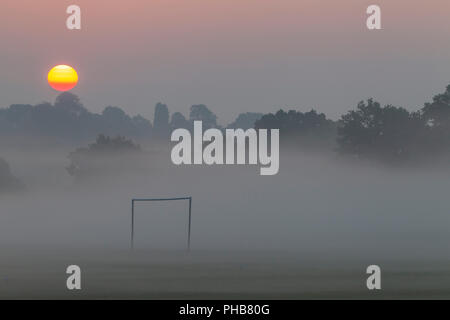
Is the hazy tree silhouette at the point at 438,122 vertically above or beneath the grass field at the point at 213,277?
above

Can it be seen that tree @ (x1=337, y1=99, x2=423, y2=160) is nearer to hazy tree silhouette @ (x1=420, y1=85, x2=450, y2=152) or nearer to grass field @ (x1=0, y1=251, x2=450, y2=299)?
hazy tree silhouette @ (x1=420, y1=85, x2=450, y2=152)

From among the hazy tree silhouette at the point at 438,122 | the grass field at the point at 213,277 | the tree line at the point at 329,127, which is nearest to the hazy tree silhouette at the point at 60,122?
the tree line at the point at 329,127

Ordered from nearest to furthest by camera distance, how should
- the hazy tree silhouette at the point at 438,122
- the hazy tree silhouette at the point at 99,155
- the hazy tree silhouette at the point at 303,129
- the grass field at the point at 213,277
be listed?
the grass field at the point at 213,277
the hazy tree silhouette at the point at 438,122
the hazy tree silhouette at the point at 303,129
the hazy tree silhouette at the point at 99,155

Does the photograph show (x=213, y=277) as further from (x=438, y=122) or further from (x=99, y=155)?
(x=99, y=155)

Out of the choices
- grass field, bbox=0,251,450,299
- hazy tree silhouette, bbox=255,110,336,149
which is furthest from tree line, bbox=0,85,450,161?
grass field, bbox=0,251,450,299

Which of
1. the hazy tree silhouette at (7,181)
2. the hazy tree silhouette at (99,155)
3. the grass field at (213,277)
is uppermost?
the hazy tree silhouette at (99,155)

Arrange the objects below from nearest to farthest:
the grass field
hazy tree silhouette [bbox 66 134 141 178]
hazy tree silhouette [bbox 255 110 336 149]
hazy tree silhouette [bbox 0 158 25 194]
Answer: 1. the grass field
2. hazy tree silhouette [bbox 0 158 25 194]
3. hazy tree silhouette [bbox 255 110 336 149]
4. hazy tree silhouette [bbox 66 134 141 178]

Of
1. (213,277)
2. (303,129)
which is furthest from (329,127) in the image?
(213,277)

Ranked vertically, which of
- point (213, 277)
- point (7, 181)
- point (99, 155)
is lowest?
point (213, 277)

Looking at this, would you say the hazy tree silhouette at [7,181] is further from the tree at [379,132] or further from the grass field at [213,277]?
the grass field at [213,277]

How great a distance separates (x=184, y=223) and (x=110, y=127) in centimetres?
5120

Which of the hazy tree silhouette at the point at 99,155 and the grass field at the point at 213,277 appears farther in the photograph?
the hazy tree silhouette at the point at 99,155
